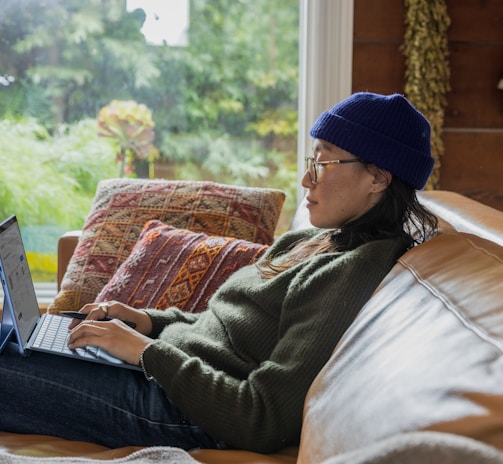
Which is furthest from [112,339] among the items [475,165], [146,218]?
[475,165]

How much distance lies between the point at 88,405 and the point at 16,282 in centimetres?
37

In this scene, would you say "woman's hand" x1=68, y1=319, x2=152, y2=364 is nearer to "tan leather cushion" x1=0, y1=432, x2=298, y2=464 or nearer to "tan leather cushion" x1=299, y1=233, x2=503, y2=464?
"tan leather cushion" x1=0, y1=432, x2=298, y2=464

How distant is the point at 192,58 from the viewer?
3.79m

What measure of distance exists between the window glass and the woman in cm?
209

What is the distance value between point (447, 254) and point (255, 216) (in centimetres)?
138

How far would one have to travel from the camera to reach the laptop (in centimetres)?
159

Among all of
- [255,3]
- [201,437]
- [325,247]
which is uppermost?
[255,3]

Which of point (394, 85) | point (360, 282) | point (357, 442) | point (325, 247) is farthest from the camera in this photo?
point (394, 85)

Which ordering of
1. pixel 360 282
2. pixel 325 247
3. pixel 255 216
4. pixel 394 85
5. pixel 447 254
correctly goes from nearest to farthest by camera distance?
pixel 447 254
pixel 360 282
pixel 325 247
pixel 255 216
pixel 394 85

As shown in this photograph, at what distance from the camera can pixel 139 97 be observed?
380 cm

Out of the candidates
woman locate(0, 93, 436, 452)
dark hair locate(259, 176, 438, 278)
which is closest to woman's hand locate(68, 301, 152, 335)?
woman locate(0, 93, 436, 452)

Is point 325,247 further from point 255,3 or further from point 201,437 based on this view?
point 255,3

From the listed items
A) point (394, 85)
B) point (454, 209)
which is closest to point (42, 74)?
point (394, 85)

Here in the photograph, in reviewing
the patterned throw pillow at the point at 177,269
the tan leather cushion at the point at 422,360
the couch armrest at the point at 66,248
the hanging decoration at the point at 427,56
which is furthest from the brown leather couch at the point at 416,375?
the hanging decoration at the point at 427,56
